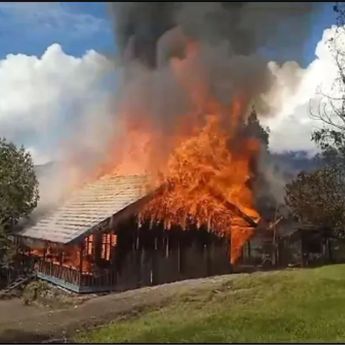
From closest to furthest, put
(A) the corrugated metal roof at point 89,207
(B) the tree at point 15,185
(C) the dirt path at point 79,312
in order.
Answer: (C) the dirt path at point 79,312 → (B) the tree at point 15,185 → (A) the corrugated metal roof at point 89,207

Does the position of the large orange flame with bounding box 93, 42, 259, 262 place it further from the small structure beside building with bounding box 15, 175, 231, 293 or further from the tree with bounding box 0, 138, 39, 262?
the tree with bounding box 0, 138, 39, 262

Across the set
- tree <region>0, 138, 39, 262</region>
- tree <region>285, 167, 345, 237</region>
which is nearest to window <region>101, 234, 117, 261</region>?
tree <region>0, 138, 39, 262</region>

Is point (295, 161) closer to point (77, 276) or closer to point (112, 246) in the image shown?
point (112, 246)

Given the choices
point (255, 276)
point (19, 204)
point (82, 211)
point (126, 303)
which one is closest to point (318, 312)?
point (255, 276)

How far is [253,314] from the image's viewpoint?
401 inches

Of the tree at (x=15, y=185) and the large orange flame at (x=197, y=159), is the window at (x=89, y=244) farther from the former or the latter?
the large orange flame at (x=197, y=159)

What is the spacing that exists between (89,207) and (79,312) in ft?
6.03

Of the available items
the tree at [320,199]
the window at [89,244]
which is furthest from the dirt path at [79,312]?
the tree at [320,199]

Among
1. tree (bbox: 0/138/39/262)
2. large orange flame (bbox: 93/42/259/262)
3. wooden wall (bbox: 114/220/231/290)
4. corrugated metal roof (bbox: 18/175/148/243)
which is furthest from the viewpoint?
wooden wall (bbox: 114/220/231/290)

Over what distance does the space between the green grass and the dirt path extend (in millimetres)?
236

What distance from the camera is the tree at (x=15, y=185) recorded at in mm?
9916

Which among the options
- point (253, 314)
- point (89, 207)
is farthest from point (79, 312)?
point (253, 314)

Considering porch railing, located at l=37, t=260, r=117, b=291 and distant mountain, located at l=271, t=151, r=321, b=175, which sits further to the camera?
porch railing, located at l=37, t=260, r=117, b=291

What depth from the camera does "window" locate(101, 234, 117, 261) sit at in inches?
422
